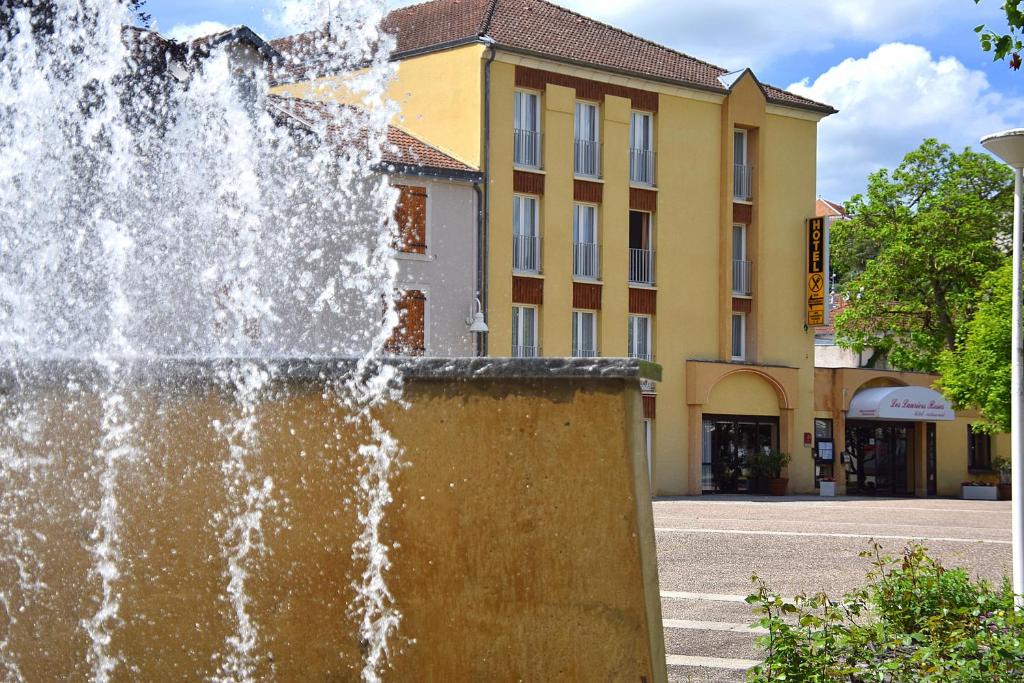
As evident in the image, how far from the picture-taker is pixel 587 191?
38.3 m

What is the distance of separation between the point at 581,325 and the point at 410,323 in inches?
225

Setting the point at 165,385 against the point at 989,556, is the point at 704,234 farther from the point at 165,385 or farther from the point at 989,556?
the point at 165,385

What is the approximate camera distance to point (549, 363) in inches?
187

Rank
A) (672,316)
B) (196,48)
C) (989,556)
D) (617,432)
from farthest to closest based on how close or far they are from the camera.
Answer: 1. (672,316)
2. (196,48)
3. (989,556)
4. (617,432)

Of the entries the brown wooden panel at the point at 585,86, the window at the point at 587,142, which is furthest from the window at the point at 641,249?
the brown wooden panel at the point at 585,86

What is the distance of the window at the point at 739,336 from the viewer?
4238cm

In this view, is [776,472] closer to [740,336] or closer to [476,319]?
[740,336]

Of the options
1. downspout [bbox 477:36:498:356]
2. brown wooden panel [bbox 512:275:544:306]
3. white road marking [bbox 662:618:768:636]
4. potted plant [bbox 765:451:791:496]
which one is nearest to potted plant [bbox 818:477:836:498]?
potted plant [bbox 765:451:791:496]

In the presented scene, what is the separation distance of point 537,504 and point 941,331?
156 ft

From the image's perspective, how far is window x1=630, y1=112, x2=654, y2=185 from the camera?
39.5m

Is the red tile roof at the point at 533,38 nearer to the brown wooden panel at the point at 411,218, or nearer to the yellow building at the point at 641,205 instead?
the yellow building at the point at 641,205

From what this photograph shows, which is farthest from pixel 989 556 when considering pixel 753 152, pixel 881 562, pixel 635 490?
pixel 753 152

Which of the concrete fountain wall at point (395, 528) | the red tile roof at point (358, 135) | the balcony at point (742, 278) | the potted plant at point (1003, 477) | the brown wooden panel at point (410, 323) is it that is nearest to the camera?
the concrete fountain wall at point (395, 528)

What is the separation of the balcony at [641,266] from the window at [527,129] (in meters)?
4.27
